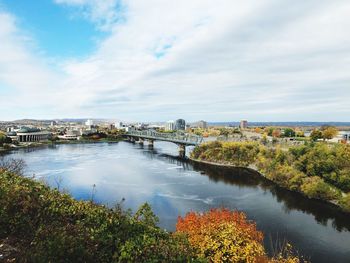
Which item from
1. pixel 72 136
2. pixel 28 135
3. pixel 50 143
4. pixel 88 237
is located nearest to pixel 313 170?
pixel 88 237

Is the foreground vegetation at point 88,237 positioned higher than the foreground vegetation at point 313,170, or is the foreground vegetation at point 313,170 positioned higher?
the foreground vegetation at point 88,237

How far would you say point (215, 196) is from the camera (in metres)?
26.7

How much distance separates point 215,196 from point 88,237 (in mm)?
21816

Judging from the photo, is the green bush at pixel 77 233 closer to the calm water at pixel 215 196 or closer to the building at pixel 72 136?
the calm water at pixel 215 196

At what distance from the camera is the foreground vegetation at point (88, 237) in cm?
544

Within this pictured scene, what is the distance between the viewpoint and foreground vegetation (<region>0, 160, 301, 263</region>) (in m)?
5.44

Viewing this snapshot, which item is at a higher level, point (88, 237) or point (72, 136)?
point (88, 237)

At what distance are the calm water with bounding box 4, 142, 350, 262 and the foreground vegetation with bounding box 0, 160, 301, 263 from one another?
8.14m

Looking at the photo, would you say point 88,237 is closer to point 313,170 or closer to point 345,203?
point 345,203

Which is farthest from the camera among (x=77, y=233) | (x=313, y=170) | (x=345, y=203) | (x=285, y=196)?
(x=313, y=170)

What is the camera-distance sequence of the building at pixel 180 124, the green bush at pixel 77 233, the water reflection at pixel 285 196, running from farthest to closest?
1. the building at pixel 180 124
2. the water reflection at pixel 285 196
3. the green bush at pixel 77 233

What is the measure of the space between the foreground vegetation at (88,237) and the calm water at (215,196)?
814 cm

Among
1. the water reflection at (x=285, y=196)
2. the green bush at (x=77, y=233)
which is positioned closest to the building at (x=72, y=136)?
the water reflection at (x=285, y=196)

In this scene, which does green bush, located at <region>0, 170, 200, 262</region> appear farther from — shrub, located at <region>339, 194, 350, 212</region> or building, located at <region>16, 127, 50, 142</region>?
building, located at <region>16, 127, 50, 142</region>
